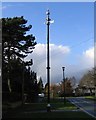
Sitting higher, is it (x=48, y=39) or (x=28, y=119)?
(x=48, y=39)

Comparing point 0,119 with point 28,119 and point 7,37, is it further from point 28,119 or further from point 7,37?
point 7,37

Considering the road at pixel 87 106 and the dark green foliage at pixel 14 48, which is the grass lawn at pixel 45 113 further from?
the dark green foliage at pixel 14 48

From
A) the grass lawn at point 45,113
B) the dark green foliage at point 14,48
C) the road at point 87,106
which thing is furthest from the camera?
the dark green foliage at point 14,48

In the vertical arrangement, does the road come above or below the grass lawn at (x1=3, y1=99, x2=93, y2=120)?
below

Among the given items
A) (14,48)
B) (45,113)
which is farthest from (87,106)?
(45,113)

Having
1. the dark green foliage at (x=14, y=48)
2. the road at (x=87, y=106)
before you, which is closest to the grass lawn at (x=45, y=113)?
the road at (x=87, y=106)

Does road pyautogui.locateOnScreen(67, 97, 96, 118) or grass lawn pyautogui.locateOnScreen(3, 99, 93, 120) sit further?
road pyautogui.locateOnScreen(67, 97, 96, 118)

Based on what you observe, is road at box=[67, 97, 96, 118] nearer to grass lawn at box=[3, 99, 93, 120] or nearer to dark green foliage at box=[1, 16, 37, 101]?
grass lawn at box=[3, 99, 93, 120]

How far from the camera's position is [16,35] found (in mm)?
49438

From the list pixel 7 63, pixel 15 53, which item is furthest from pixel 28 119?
pixel 15 53

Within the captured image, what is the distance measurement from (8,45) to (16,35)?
212 centimetres

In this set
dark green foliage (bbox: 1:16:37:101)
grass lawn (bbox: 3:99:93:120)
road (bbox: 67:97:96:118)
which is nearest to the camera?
grass lawn (bbox: 3:99:93:120)

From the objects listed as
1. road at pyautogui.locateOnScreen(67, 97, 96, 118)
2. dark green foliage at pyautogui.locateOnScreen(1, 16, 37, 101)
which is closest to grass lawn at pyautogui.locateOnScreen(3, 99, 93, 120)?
road at pyautogui.locateOnScreen(67, 97, 96, 118)

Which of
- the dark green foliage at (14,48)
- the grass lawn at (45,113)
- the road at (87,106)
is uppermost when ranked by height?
the dark green foliage at (14,48)
